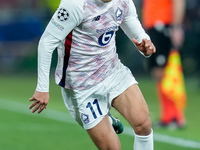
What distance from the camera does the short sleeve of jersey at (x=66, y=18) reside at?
6.00 meters

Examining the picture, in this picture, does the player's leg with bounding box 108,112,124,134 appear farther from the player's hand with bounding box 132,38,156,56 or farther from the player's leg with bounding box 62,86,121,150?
the player's hand with bounding box 132,38,156,56

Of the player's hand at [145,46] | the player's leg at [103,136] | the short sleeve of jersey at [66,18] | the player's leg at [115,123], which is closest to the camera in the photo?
the short sleeve of jersey at [66,18]

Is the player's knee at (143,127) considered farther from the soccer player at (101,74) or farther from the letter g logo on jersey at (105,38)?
the letter g logo on jersey at (105,38)

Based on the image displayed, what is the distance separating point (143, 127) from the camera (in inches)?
251

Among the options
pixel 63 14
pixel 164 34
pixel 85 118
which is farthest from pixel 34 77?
pixel 63 14

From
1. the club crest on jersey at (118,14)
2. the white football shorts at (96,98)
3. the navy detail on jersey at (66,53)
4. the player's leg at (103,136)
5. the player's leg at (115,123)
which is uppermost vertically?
the club crest on jersey at (118,14)

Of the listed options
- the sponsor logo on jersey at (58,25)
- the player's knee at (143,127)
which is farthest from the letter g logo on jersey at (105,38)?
the player's knee at (143,127)

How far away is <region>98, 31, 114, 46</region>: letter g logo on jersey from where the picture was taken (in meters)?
6.34

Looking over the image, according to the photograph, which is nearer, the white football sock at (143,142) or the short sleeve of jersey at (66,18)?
the short sleeve of jersey at (66,18)

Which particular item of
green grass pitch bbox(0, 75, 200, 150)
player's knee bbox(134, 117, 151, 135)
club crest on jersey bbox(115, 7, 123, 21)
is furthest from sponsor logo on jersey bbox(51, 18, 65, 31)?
green grass pitch bbox(0, 75, 200, 150)

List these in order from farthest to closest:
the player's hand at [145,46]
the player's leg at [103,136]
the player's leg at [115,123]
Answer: the player's leg at [115,123]
the player's leg at [103,136]
the player's hand at [145,46]

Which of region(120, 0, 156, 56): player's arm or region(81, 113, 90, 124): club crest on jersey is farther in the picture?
region(120, 0, 156, 56): player's arm

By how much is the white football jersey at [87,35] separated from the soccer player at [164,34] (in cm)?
323

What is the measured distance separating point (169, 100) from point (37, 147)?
254cm
